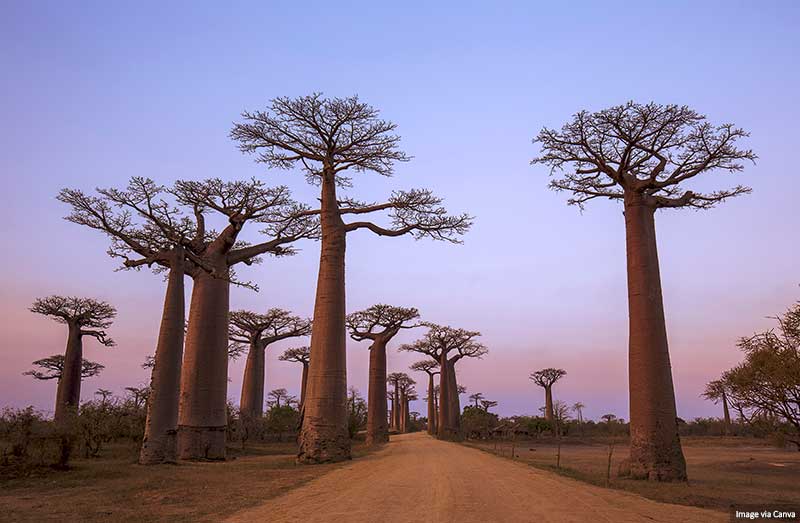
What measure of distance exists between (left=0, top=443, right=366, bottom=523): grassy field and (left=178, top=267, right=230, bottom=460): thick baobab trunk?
5.73 ft

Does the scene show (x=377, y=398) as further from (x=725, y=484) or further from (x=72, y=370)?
(x=725, y=484)

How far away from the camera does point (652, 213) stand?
45.8 feet

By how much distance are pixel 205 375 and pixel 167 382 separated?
192 cm

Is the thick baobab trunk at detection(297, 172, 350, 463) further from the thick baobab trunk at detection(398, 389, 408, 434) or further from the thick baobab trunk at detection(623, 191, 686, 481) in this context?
the thick baobab trunk at detection(398, 389, 408, 434)

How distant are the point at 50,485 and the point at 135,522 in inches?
192

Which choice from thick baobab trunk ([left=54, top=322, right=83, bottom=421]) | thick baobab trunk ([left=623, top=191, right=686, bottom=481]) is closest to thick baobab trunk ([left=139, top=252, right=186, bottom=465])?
thick baobab trunk ([left=623, top=191, right=686, bottom=481])

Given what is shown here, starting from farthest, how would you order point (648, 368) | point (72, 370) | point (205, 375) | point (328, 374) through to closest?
1. point (72, 370)
2. point (205, 375)
3. point (328, 374)
4. point (648, 368)

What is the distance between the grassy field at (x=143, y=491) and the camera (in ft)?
23.8

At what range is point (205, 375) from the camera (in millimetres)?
16156

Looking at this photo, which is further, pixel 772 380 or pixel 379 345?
pixel 379 345

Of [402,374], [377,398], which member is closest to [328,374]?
[377,398]

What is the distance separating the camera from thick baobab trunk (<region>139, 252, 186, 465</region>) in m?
13.9

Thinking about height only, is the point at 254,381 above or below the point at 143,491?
above

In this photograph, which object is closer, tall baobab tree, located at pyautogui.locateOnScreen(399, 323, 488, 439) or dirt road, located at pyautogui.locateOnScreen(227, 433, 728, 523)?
dirt road, located at pyautogui.locateOnScreen(227, 433, 728, 523)
